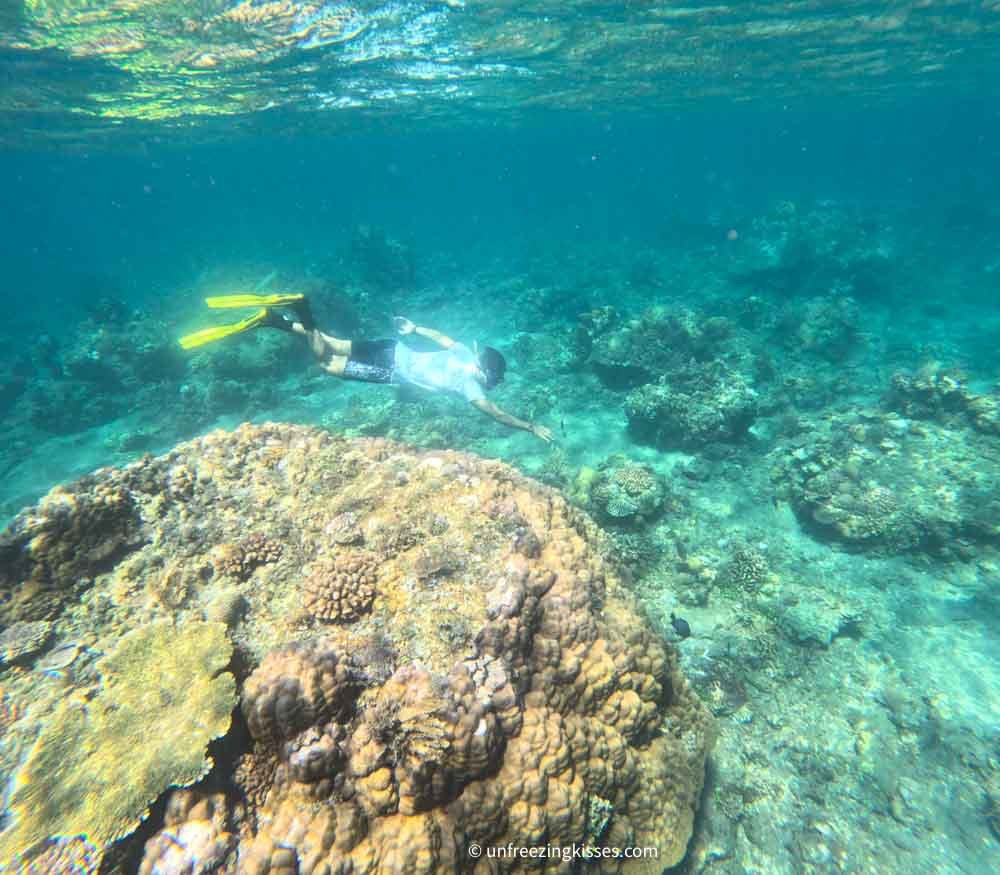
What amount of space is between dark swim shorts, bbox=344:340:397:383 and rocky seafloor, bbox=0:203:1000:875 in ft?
7.50

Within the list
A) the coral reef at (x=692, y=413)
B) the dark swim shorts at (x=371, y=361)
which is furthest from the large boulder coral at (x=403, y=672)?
the coral reef at (x=692, y=413)

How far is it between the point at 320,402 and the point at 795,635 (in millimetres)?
12785

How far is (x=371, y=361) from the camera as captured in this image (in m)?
9.12

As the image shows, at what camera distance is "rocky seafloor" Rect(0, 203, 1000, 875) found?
4816mm

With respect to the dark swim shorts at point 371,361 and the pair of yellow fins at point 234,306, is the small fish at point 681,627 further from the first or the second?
the pair of yellow fins at point 234,306

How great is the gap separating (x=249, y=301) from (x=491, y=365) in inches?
157

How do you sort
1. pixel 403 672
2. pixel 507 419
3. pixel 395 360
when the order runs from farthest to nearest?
pixel 395 360
pixel 507 419
pixel 403 672

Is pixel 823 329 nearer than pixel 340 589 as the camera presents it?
No

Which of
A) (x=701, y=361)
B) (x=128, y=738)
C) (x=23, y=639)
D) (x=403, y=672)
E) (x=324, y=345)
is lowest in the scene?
(x=701, y=361)

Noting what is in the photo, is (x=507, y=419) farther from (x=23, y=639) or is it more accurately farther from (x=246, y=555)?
(x=23, y=639)

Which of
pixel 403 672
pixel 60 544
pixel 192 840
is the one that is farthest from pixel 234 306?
pixel 192 840

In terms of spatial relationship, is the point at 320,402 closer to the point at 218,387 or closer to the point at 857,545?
the point at 218,387

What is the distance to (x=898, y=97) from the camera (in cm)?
3897

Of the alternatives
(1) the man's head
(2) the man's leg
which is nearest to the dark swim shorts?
(2) the man's leg
